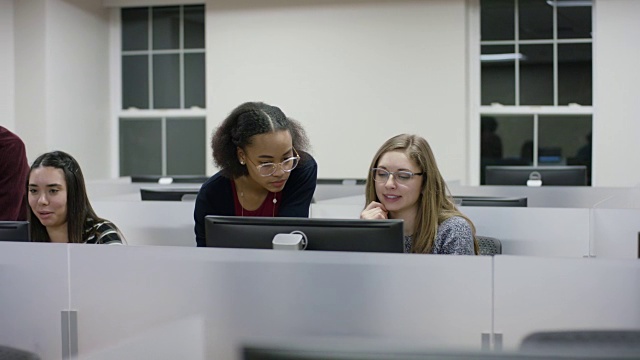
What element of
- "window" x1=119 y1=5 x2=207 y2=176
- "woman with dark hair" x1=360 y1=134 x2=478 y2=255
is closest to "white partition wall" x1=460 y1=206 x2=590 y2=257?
"woman with dark hair" x1=360 y1=134 x2=478 y2=255

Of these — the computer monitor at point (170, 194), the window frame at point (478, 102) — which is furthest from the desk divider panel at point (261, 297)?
the window frame at point (478, 102)

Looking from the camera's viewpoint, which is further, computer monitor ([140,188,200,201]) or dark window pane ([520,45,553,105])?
dark window pane ([520,45,553,105])

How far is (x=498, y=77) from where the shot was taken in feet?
24.5

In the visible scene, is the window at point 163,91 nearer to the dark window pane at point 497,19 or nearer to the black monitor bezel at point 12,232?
the dark window pane at point 497,19

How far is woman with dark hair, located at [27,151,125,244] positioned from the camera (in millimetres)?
2582

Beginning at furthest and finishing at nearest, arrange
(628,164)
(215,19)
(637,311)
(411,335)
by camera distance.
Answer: (215,19)
(628,164)
(411,335)
(637,311)

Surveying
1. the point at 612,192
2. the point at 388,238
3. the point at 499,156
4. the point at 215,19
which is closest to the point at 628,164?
the point at 499,156

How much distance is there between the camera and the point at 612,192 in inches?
173

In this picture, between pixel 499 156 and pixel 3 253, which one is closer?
pixel 3 253

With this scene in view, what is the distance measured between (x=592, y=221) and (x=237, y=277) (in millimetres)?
1921

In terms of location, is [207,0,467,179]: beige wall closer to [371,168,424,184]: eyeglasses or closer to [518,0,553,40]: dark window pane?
[518,0,553,40]: dark window pane

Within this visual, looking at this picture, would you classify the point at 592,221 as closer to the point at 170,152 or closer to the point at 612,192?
the point at 612,192

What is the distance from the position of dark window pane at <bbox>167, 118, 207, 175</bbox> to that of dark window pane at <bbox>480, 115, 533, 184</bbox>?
2.87m

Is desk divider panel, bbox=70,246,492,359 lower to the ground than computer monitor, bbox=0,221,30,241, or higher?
lower
